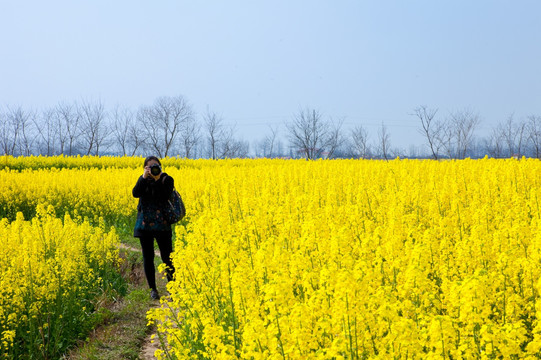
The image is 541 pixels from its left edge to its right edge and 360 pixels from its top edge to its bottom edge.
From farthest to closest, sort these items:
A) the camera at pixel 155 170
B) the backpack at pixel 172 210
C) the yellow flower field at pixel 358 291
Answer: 1. the backpack at pixel 172 210
2. the camera at pixel 155 170
3. the yellow flower field at pixel 358 291

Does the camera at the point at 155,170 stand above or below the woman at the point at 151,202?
above

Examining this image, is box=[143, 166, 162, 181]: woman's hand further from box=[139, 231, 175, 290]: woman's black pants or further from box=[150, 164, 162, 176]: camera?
box=[139, 231, 175, 290]: woman's black pants

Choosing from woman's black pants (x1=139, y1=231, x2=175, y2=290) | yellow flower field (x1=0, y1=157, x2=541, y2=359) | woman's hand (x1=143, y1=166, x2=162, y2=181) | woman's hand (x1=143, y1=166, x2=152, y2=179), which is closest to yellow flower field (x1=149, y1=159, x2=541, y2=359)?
yellow flower field (x1=0, y1=157, x2=541, y2=359)

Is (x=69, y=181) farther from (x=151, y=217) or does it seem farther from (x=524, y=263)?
(x=524, y=263)

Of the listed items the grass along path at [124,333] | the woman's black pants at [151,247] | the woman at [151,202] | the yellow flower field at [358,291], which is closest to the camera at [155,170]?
the woman at [151,202]

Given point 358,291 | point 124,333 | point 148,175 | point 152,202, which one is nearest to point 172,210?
point 152,202

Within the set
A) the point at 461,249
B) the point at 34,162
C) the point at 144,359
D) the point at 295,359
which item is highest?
the point at 34,162

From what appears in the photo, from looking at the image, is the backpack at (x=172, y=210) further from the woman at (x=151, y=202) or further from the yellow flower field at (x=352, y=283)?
the yellow flower field at (x=352, y=283)

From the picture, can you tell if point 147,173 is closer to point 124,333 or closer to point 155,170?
point 155,170

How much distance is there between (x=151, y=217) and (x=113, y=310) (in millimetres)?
1665

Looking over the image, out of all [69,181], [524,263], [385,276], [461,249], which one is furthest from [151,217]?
[69,181]

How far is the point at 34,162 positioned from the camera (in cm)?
2748

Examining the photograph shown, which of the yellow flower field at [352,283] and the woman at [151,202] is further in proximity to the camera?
the woman at [151,202]

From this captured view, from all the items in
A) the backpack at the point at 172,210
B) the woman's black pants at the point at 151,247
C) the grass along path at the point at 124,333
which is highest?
the backpack at the point at 172,210
